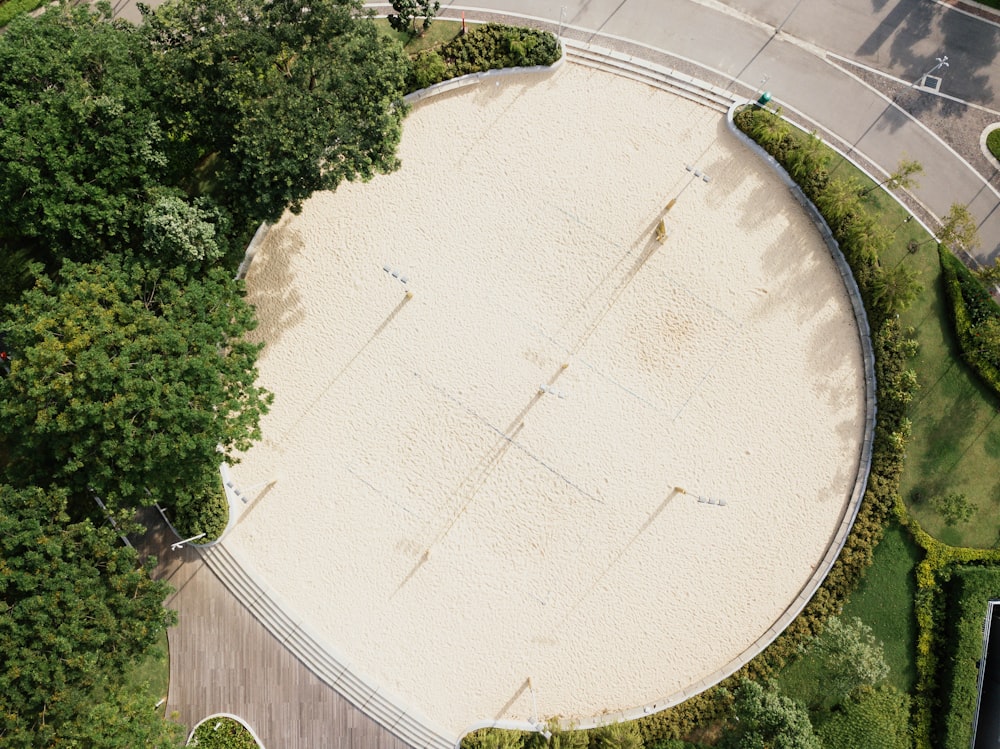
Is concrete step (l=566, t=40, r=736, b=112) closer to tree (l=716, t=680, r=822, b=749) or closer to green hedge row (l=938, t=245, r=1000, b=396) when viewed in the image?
green hedge row (l=938, t=245, r=1000, b=396)

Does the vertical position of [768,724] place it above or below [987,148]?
below

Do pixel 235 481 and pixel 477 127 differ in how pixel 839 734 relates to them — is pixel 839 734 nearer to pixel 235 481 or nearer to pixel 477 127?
pixel 235 481

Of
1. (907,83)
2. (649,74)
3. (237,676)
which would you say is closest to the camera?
(237,676)

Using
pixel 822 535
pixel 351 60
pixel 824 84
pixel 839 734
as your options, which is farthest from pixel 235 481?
pixel 824 84

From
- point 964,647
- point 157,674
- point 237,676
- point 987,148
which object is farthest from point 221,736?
point 987,148

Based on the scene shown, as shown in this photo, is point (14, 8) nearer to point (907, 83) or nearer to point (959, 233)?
point (907, 83)

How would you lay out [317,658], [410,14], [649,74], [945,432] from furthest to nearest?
[649,74]
[945,432]
[410,14]
[317,658]

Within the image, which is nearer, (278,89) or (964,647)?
(278,89)
